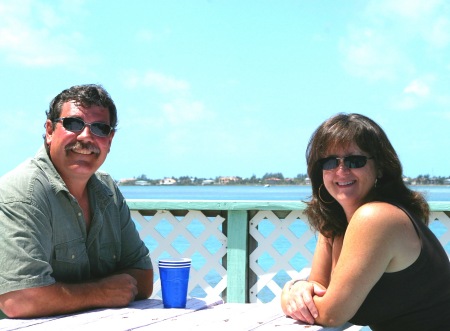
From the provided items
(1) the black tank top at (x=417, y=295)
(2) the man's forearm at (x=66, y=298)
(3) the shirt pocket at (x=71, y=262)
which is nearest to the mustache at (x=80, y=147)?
(3) the shirt pocket at (x=71, y=262)

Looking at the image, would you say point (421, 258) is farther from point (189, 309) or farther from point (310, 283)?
point (189, 309)

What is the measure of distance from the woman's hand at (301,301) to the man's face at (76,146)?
2.52 feet

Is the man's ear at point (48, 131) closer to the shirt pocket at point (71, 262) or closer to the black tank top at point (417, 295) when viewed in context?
the shirt pocket at point (71, 262)

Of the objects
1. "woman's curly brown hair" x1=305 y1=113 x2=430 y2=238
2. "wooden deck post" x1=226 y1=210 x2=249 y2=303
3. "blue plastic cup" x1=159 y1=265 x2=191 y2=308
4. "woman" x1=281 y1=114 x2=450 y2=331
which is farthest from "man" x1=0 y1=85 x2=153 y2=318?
"wooden deck post" x1=226 y1=210 x2=249 y2=303

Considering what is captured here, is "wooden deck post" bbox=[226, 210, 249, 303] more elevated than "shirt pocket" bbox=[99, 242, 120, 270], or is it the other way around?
"shirt pocket" bbox=[99, 242, 120, 270]

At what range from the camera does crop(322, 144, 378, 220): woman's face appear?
190 centimetres

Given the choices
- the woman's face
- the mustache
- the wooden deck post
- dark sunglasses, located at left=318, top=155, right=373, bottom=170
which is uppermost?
the mustache

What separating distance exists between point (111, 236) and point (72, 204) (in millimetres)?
245

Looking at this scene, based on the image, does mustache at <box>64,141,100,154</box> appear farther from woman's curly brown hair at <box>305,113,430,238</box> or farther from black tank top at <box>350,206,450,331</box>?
black tank top at <box>350,206,450,331</box>

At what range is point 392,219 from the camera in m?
1.75

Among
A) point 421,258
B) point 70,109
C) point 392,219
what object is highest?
point 70,109

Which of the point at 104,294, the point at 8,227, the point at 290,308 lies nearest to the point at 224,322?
the point at 290,308

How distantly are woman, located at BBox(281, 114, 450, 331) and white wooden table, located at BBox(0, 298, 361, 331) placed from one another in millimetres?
89

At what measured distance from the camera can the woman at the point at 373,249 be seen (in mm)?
1739
